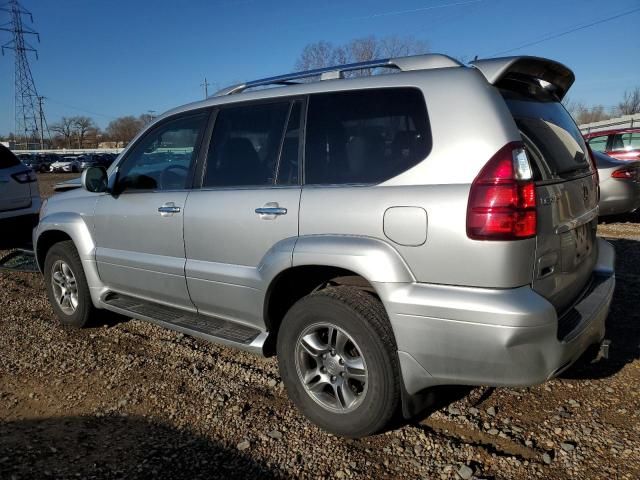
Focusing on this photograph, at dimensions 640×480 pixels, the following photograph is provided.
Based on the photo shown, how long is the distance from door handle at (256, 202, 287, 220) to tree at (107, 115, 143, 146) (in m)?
102

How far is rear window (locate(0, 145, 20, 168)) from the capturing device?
796 centimetres

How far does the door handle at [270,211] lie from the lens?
9.97ft

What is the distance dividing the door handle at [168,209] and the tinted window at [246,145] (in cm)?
28

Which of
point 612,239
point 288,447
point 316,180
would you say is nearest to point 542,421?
point 288,447

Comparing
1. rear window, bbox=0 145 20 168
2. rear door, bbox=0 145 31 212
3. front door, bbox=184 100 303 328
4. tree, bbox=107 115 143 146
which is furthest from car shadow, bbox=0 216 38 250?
tree, bbox=107 115 143 146

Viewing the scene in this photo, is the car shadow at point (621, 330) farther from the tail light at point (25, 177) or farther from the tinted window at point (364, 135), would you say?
the tail light at point (25, 177)

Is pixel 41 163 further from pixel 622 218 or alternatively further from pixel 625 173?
pixel 625 173

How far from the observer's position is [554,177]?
2.70m

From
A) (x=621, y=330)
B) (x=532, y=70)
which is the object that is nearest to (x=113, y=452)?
(x=532, y=70)

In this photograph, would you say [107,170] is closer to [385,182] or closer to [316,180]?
[316,180]

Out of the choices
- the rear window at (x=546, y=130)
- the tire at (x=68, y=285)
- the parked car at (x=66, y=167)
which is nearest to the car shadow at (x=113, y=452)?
the tire at (x=68, y=285)

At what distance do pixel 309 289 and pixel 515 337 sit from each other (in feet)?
4.36

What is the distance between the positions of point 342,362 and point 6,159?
7484 millimetres

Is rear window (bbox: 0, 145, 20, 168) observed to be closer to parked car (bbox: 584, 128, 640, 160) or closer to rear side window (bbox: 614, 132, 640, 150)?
parked car (bbox: 584, 128, 640, 160)
